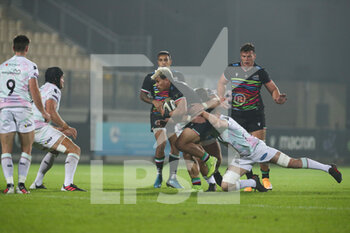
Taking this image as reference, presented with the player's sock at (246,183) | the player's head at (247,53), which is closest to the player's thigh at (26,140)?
the player's sock at (246,183)

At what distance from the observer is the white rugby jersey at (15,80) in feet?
29.1

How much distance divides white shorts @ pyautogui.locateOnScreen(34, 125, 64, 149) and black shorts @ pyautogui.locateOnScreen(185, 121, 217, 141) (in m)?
2.06

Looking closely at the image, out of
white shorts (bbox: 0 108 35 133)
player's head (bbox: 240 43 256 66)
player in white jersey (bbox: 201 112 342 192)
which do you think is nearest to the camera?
white shorts (bbox: 0 108 35 133)

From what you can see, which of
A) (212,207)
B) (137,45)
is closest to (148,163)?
(137,45)

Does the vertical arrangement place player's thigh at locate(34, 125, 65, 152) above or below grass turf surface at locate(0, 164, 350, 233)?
above

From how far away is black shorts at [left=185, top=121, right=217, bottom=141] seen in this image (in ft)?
31.6

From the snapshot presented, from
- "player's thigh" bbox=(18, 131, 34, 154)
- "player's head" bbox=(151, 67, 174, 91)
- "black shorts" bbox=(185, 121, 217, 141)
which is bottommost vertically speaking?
"player's thigh" bbox=(18, 131, 34, 154)

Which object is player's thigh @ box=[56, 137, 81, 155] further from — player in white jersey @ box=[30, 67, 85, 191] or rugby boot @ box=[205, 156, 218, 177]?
rugby boot @ box=[205, 156, 218, 177]

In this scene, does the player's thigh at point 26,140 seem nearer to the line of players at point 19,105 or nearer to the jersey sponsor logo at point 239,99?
the line of players at point 19,105

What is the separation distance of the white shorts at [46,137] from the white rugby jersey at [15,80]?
0.75 m

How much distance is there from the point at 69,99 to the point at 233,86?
43.1 feet

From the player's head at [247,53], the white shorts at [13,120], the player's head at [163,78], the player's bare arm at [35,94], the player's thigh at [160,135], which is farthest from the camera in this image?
the player's thigh at [160,135]

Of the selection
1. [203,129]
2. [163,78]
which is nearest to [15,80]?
[163,78]

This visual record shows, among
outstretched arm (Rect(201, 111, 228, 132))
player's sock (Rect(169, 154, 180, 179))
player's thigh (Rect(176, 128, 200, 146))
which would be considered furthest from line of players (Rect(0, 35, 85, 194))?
player's sock (Rect(169, 154, 180, 179))
